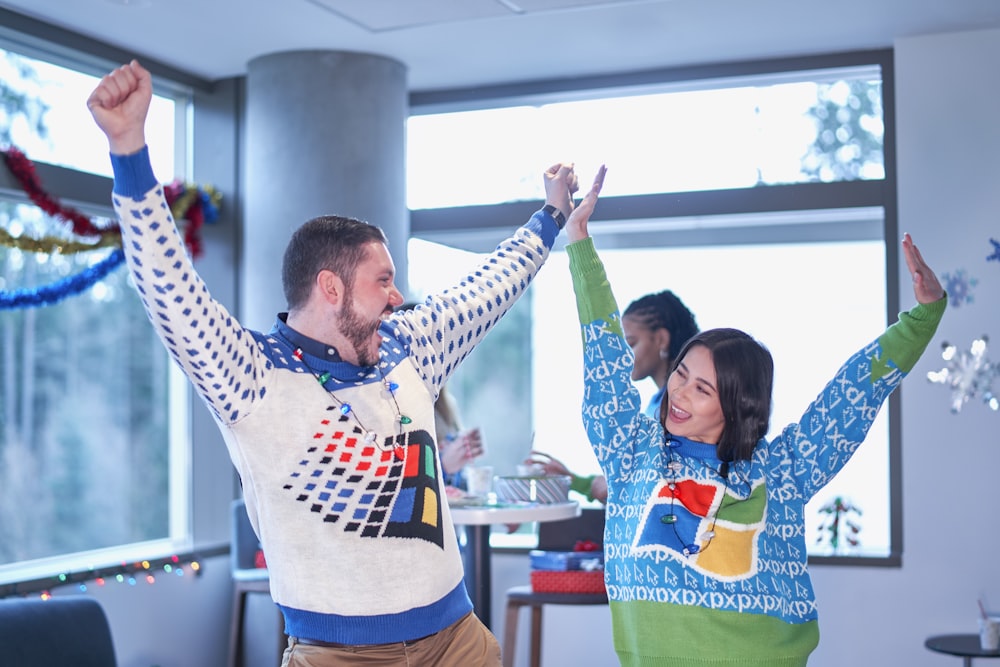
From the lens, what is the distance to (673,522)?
2.12 m

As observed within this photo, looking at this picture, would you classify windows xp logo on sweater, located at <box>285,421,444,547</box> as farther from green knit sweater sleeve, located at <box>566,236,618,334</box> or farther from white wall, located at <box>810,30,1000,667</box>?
white wall, located at <box>810,30,1000,667</box>

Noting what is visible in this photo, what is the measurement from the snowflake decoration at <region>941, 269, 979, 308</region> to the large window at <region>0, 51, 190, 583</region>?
3432 mm

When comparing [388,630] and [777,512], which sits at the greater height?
[777,512]

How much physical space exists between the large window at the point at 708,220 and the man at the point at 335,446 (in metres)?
3.01

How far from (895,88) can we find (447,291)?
3.18m

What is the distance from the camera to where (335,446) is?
74.9 inches

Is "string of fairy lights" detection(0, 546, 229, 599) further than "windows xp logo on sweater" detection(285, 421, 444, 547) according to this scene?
Yes

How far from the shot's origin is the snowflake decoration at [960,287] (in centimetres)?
459

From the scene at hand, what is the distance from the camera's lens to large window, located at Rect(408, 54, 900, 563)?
16.0 feet

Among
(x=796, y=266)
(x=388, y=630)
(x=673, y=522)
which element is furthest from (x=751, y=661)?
(x=796, y=266)

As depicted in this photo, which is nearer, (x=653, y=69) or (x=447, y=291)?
(x=447, y=291)

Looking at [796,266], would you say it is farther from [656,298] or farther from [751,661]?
[751,661]

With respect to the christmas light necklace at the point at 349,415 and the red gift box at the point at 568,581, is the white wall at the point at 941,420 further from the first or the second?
the christmas light necklace at the point at 349,415

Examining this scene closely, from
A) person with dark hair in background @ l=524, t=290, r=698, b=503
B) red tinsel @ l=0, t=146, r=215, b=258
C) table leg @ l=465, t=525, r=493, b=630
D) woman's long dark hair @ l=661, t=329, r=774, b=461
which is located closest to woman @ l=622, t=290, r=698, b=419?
person with dark hair in background @ l=524, t=290, r=698, b=503
